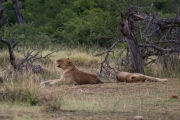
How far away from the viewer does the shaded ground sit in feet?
26.1

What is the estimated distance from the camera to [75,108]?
877cm

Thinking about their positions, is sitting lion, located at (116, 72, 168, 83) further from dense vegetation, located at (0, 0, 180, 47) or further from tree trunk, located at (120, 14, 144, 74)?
dense vegetation, located at (0, 0, 180, 47)

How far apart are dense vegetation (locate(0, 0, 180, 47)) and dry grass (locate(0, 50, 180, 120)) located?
325cm

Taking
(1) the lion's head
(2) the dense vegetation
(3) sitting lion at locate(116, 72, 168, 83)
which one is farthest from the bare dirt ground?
(2) the dense vegetation

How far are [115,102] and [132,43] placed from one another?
4891mm

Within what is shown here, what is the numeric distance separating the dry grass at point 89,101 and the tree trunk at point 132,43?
66.9 inches

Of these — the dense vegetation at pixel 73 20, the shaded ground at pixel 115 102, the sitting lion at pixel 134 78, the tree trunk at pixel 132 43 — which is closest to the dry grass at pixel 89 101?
the shaded ground at pixel 115 102

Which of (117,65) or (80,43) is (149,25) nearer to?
(117,65)

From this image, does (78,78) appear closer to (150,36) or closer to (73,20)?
(150,36)

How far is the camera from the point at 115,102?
9.55 m

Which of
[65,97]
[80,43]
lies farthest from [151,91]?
[80,43]

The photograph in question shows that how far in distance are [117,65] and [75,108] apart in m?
7.50

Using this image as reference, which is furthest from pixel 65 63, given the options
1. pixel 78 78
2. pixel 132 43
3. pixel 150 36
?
pixel 150 36

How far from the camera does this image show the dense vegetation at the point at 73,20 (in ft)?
55.4
